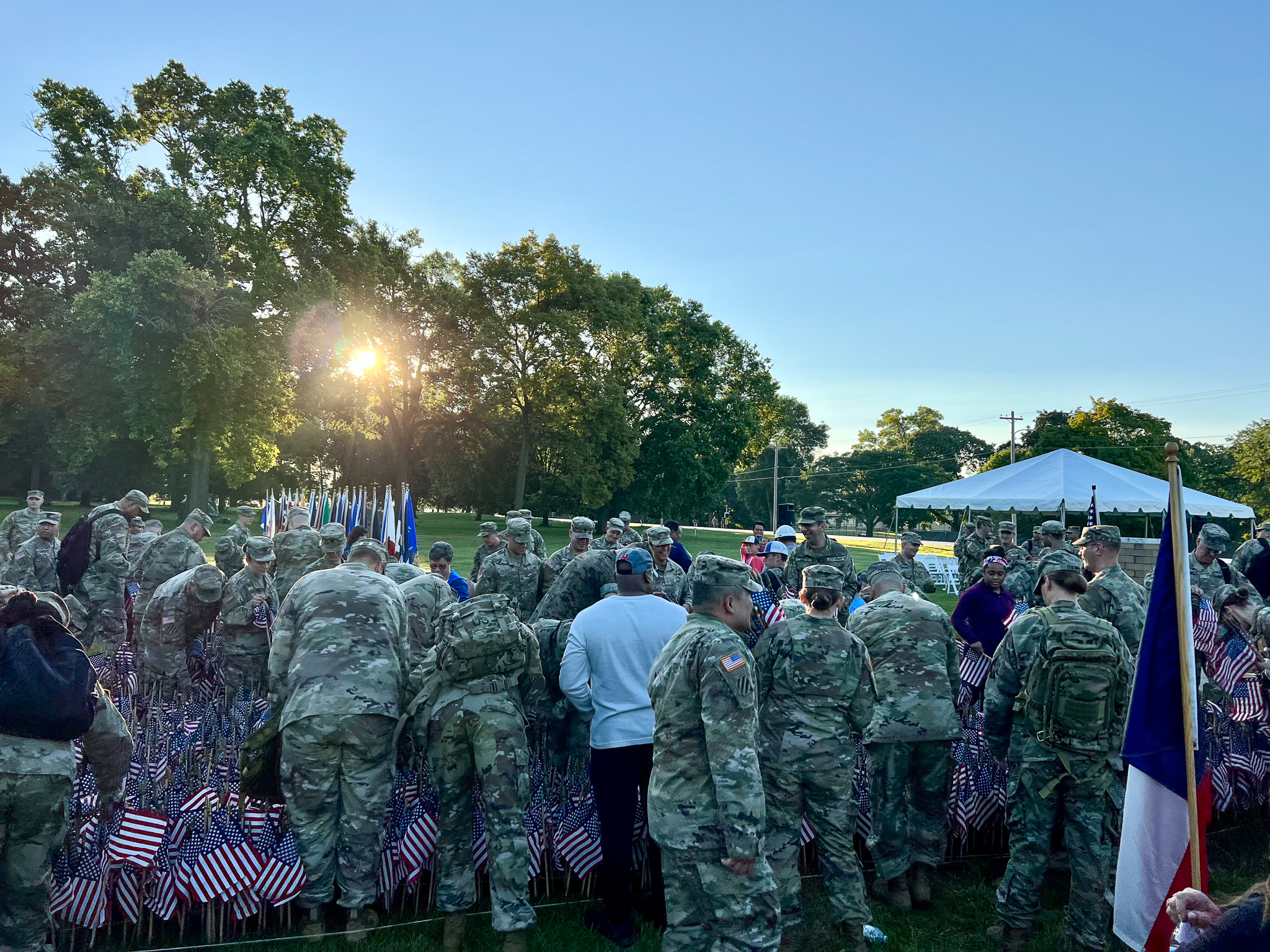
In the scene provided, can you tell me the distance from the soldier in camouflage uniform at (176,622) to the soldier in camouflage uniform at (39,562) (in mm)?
3584

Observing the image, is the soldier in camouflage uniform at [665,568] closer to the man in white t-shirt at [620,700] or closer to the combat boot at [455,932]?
the man in white t-shirt at [620,700]

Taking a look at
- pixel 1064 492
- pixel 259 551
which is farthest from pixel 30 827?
pixel 1064 492

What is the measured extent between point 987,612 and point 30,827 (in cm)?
724

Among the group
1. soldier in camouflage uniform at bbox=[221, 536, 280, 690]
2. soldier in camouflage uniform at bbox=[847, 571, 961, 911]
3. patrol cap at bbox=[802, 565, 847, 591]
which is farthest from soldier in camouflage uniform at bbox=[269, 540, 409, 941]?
soldier in camouflage uniform at bbox=[221, 536, 280, 690]

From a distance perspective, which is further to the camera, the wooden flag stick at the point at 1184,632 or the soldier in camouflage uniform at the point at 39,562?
the soldier in camouflage uniform at the point at 39,562

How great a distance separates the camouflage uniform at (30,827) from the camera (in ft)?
12.7

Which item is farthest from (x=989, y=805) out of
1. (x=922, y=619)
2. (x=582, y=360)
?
(x=582, y=360)

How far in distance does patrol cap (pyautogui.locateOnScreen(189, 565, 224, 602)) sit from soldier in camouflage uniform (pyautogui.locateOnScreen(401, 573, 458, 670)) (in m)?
2.37

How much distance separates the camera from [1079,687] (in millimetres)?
4465

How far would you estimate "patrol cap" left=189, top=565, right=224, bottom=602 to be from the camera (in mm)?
7910

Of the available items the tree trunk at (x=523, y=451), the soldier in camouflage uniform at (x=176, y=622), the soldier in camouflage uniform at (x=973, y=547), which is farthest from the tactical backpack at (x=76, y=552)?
the tree trunk at (x=523, y=451)

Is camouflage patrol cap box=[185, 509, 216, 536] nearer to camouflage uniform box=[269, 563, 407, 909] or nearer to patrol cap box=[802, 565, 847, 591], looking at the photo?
camouflage uniform box=[269, 563, 407, 909]

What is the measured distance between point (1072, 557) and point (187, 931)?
5.66 metres

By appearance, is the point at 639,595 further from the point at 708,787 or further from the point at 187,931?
the point at 187,931
